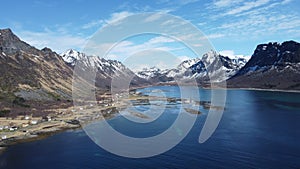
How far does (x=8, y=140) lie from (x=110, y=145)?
74.2ft

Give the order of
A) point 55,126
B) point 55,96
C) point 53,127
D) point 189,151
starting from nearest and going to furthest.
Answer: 1. point 189,151
2. point 53,127
3. point 55,126
4. point 55,96

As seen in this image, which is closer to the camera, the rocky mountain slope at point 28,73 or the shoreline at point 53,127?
the shoreline at point 53,127

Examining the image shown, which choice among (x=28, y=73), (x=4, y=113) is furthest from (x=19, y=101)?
(x=28, y=73)

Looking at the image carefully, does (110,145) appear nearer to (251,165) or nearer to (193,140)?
(193,140)

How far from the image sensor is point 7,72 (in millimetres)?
127500

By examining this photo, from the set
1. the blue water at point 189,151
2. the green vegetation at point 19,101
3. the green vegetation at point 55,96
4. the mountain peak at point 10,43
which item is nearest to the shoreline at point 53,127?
the blue water at point 189,151

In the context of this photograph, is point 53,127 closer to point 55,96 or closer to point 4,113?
point 4,113

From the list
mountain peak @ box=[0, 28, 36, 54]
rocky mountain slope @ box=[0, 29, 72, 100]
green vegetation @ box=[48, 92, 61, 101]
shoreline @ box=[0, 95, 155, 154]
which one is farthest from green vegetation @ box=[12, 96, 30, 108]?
mountain peak @ box=[0, 28, 36, 54]

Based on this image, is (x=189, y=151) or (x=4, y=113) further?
(x=4, y=113)

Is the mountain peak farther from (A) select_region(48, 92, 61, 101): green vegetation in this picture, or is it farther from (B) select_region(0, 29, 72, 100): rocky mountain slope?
(A) select_region(48, 92, 61, 101): green vegetation

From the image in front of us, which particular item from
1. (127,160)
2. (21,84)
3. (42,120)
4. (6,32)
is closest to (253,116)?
(127,160)

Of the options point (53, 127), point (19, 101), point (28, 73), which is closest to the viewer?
point (53, 127)

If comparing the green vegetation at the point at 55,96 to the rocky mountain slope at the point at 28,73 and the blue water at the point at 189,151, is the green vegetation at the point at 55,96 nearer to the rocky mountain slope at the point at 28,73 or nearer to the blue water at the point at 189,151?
the rocky mountain slope at the point at 28,73

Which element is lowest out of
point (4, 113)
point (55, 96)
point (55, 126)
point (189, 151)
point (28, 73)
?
point (189, 151)
